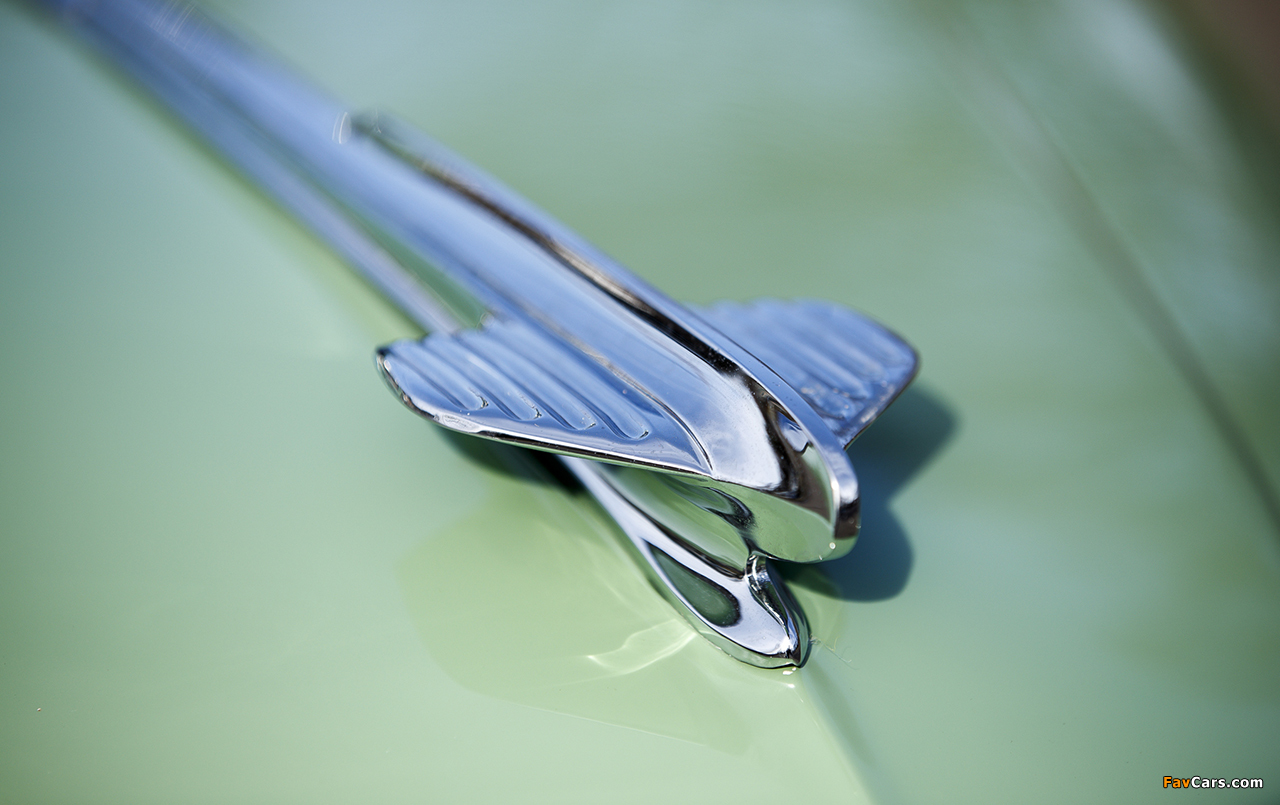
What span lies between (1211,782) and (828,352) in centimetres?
42

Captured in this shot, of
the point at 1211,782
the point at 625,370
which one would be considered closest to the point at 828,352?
the point at 625,370

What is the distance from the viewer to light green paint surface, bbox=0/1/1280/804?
62cm

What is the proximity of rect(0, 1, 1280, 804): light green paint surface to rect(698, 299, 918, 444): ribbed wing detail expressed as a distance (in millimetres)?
91

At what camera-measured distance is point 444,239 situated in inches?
36.5

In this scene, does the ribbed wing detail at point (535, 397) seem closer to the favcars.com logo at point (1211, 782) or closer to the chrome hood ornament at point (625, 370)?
the chrome hood ornament at point (625, 370)

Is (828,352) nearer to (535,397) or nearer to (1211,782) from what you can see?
(535,397)

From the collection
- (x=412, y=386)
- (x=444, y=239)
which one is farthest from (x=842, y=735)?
(x=444, y=239)

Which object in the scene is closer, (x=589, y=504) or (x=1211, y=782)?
(x=1211, y=782)

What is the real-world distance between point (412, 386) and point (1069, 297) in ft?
2.41

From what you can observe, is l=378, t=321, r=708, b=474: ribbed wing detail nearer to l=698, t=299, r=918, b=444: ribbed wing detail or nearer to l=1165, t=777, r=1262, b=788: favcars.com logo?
l=698, t=299, r=918, b=444: ribbed wing detail

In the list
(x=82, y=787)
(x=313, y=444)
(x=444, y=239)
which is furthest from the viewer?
(x=444, y=239)

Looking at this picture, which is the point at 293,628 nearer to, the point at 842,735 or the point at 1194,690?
the point at 842,735

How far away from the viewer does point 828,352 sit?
0.82 m

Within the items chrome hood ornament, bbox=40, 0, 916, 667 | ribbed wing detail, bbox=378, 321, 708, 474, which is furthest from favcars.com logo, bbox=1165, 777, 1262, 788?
ribbed wing detail, bbox=378, 321, 708, 474
